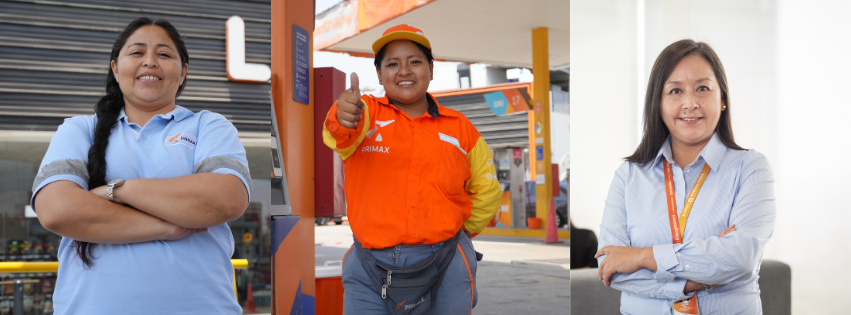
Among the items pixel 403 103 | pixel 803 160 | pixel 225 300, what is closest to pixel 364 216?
pixel 403 103

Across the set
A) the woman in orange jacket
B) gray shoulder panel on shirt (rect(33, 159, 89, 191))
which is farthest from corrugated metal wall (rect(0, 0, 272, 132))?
gray shoulder panel on shirt (rect(33, 159, 89, 191))

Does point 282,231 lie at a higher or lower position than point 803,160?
lower

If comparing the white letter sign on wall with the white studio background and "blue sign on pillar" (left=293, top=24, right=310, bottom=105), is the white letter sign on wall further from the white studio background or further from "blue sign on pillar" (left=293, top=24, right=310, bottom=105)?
the white studio background

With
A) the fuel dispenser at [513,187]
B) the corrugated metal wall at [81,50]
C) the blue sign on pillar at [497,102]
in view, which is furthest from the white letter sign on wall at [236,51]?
the blue sign on pillar at [497,102]

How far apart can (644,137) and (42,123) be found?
14.0 feet

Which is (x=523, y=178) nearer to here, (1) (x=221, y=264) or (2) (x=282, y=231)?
(2) (x=282, y=231)

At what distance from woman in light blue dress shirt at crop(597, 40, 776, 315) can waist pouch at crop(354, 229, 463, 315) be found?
58 cm

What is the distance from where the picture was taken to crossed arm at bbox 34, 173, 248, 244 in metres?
1.43

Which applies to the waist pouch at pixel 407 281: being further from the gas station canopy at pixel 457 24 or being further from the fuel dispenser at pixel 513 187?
the fuel dispenser at pixel 513 187

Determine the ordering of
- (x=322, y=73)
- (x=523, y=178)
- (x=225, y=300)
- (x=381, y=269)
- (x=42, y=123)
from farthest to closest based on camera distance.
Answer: (x=523, y=178), (x=42, y=123), (x=322, y=73), (x=381, y=269), (x=225, y=300)

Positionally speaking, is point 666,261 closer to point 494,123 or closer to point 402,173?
point 402,173

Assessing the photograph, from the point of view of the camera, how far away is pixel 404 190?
202cm

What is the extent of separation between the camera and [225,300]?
1.57m

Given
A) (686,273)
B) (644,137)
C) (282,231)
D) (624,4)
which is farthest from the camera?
(282,231)
